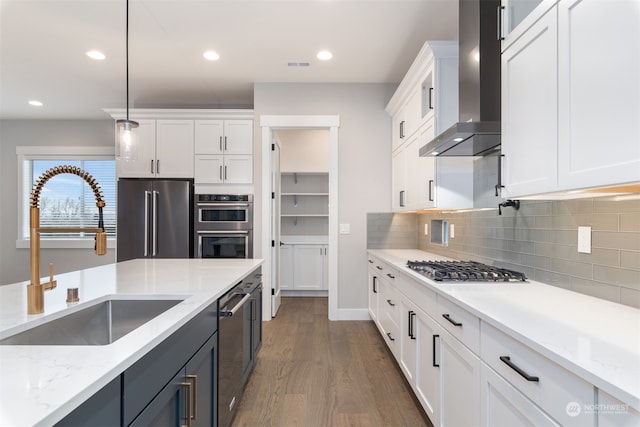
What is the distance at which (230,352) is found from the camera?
1.88 meters

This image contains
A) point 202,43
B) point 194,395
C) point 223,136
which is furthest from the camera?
point 223,136

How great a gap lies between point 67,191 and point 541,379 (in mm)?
6765

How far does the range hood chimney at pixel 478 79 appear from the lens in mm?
1840

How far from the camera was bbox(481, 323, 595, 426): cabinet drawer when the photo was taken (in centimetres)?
81

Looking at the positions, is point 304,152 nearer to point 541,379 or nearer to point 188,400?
point 188,400

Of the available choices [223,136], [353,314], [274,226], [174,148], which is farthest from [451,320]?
[174,148]

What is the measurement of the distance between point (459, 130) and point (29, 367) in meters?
1.95

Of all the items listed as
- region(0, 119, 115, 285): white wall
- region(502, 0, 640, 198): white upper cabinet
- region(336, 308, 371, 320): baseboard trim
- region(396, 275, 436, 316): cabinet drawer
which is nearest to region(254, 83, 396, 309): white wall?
region(336, 308, 371, 320): baseboard trim

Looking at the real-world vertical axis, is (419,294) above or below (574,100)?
below

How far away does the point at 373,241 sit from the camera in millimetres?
4039

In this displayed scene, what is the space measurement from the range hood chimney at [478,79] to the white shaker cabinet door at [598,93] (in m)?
0.60

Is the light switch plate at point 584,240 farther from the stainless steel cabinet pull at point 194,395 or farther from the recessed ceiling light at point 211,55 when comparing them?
the recessed ceiling light at point 211,55

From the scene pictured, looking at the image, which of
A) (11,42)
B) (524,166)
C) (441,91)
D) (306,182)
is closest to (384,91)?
(441,91)

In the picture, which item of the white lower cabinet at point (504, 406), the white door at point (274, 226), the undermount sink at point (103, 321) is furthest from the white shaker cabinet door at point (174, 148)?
the white lower cabinet at point (504, 406)
